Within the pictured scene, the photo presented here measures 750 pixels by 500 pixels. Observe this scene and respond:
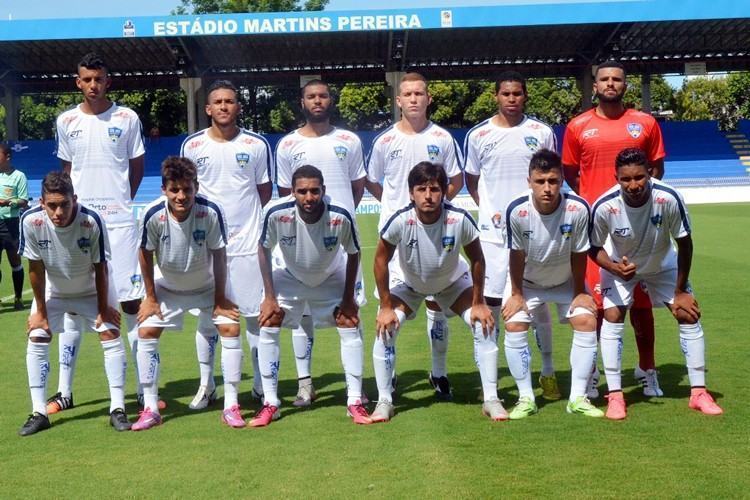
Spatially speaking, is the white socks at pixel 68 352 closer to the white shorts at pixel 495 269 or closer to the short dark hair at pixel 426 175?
the short dark hair at pixel 426 175

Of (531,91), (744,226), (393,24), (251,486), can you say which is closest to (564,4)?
(393,24)

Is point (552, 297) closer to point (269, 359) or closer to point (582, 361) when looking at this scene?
point (582, 361)

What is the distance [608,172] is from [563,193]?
67 centimetres

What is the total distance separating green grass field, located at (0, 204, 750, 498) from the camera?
3918mm

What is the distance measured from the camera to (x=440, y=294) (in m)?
5.57

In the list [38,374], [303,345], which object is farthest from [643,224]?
[38,374]

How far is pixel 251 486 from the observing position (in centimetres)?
398

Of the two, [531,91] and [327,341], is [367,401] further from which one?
[531,91]

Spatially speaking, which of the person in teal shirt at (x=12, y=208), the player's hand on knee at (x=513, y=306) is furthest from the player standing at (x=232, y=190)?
the person in teal shirt at (x=12, y=208)

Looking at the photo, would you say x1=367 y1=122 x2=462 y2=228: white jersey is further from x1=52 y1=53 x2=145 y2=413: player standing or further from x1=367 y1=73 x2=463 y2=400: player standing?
x1=52 y1=53 x2=145 y2=413: player standing

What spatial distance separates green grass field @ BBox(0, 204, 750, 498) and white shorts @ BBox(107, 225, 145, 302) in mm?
778

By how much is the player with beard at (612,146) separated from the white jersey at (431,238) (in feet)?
3.46

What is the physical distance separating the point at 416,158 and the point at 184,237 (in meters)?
1.69

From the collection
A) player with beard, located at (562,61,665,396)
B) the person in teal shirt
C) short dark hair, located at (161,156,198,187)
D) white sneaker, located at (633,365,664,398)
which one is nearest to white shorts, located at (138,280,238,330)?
short dark hair, located at (161,156,198,187)
